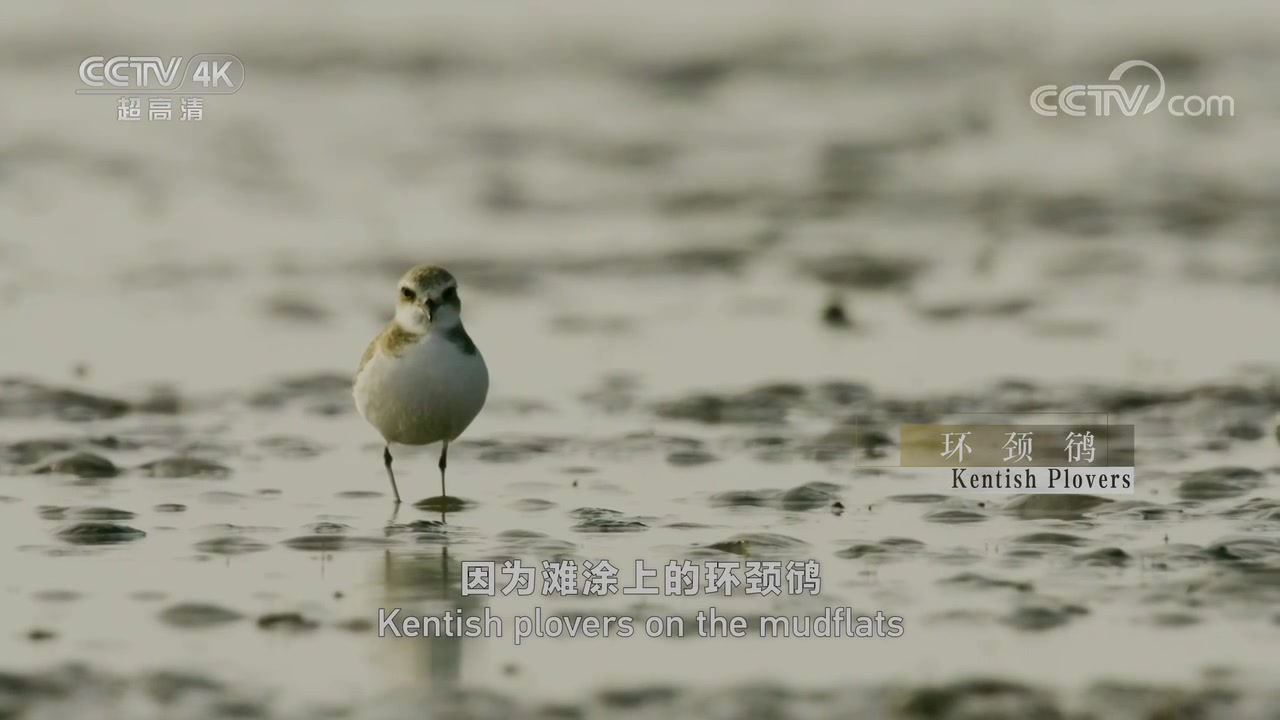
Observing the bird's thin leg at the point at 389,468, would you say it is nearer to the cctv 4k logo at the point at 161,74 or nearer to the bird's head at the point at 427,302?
the bird's head at the point at 427,302

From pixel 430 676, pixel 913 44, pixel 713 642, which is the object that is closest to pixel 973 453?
pixel 713 642

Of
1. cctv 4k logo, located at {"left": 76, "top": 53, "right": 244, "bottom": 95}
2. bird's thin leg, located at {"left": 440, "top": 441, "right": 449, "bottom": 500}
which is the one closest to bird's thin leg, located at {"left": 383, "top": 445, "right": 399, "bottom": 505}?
bird's thin leg, located at {"left": 440, "top": 441, "right": 449, "bottom": 500}

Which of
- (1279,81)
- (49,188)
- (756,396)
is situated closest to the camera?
(756,396)

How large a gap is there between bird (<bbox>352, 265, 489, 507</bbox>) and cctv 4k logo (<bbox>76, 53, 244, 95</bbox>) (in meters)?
8.41

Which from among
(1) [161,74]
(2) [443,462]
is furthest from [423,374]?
(1) [161,74]

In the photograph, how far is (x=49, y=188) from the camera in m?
23.3

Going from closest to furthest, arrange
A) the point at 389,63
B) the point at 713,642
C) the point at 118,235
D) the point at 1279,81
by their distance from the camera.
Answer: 1. the point at 713,642
2. the point at 118,235
3. the point at 1279,81
4. the point at 389,63

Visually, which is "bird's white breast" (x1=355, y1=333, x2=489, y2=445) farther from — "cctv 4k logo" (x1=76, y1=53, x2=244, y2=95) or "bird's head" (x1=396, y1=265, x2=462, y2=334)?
"cctv 4k logo" (x1=76, y1=53, x2=244, y2=95)

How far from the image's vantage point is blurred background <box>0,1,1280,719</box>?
812 cm

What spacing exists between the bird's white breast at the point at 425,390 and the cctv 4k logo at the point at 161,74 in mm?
8555

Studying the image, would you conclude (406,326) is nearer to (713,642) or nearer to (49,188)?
(713,642)

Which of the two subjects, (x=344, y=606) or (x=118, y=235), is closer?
(x=344, y=606)

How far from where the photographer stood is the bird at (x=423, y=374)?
11391 millimetres

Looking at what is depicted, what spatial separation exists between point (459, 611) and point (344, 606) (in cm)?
47
